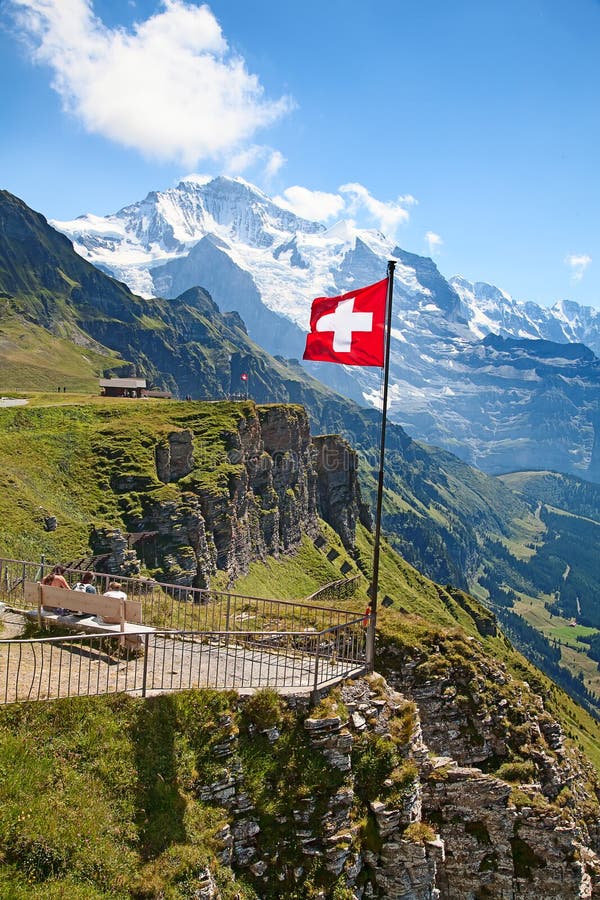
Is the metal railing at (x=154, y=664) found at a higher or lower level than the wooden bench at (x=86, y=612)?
lower

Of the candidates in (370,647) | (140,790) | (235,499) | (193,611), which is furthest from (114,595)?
(235,499)

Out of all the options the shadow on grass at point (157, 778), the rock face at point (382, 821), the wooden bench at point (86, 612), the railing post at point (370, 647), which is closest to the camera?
the shadow on grass at point (157, 778)

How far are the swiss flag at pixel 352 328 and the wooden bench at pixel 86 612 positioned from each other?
10.4m

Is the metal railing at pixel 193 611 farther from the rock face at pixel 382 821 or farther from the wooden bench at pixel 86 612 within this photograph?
the rock face at pixel 382 821

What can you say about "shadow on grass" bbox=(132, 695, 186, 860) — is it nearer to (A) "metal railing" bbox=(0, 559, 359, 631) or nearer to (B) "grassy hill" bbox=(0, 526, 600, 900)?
(B) "grassy hill" bbox=(0, 526, 600, 900)

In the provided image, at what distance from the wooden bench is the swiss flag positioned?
34.2 ft

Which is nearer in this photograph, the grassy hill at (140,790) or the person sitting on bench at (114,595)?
the grassy hill at (140,790)

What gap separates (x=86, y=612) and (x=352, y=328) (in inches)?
515

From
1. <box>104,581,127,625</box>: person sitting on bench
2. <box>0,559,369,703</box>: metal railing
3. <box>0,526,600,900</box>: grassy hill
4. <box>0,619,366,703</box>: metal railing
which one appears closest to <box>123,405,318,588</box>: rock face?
<box>104,581,127,625</box>: person sitting on bench

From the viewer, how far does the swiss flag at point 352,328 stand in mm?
22766

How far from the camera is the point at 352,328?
2330 centimetres

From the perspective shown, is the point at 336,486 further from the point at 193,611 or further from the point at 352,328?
the point at 352,328

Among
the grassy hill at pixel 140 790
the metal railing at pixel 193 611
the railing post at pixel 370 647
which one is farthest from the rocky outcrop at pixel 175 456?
the grassy hill at pixel 140 790

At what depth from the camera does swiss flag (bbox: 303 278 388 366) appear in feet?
74.7
